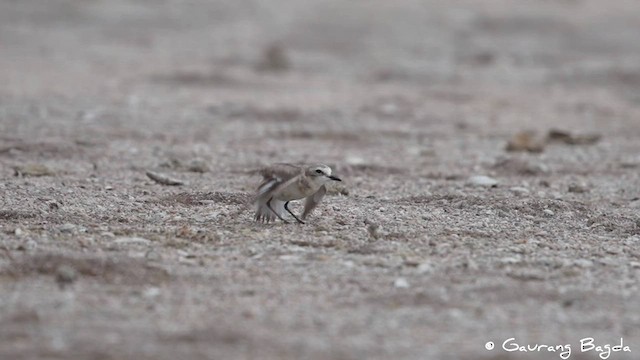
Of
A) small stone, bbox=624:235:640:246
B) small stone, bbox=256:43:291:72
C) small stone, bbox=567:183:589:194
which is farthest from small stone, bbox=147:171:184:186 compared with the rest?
small stone, bbox=256:43:291:72

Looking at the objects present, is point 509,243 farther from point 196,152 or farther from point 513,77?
point 513,77

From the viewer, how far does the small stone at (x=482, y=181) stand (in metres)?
9.64

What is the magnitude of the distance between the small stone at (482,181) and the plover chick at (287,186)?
2528mm

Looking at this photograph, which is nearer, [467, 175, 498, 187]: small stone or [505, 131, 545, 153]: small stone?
[467, 175, 498, 187]: small stone

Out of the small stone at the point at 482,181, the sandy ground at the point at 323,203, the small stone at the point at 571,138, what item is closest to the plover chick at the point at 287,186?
the sandy ground at the point at 323,203

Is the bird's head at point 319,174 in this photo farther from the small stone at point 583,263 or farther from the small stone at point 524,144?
the small stone at point 524,144

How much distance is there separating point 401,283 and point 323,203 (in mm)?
2451

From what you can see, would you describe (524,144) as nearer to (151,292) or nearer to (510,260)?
(510,260)

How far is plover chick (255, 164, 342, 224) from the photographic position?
7299 millimetres

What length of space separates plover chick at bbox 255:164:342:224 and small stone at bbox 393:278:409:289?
1340mm

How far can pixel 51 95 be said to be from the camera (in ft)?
50.3

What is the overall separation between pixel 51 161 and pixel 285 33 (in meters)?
13.2

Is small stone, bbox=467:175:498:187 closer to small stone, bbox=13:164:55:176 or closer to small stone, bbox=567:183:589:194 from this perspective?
small stone, bbox=567:183:589:194

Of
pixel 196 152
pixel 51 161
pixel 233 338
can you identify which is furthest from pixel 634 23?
pixel 233 338
